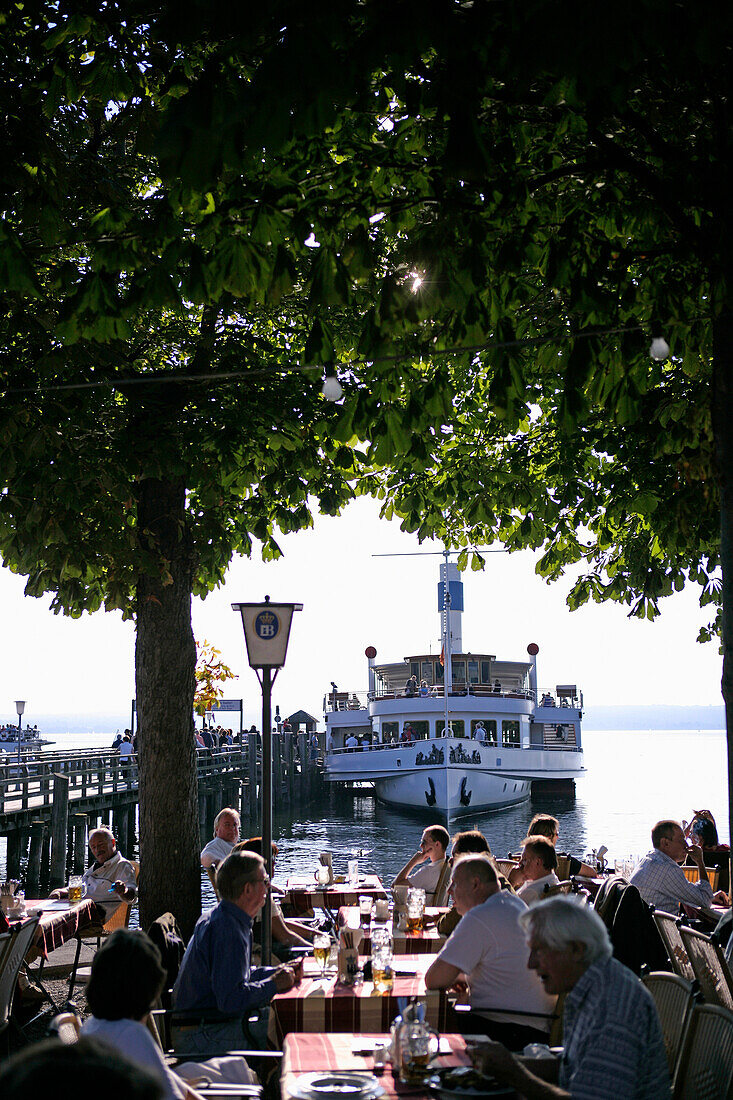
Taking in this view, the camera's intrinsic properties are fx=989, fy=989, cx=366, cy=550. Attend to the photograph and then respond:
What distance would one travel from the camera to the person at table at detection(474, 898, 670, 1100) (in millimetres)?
3199

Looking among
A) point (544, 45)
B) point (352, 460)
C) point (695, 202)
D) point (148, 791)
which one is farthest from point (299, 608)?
point (544, 45)

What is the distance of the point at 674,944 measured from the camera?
616 cm

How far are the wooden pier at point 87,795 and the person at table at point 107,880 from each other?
32.2ft

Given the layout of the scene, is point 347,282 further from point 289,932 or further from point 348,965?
point 289,932

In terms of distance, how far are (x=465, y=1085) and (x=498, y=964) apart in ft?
4.54

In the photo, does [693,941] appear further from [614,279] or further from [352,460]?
[352,460]

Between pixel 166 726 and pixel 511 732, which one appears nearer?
pixel 166 726

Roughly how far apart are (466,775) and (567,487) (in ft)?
101

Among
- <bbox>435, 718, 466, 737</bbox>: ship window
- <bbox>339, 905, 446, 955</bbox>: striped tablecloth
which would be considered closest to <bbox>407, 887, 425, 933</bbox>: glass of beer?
<bbox>339, 905, 446, 955</bbox>: striped tablecloth

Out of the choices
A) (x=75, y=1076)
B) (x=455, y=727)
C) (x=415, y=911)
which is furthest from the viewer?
(x=455, y=727)

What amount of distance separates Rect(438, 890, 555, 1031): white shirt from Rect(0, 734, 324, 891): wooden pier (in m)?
15.7

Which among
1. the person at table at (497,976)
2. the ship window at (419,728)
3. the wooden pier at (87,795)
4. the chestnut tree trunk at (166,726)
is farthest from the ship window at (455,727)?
the person at table at (497,976)

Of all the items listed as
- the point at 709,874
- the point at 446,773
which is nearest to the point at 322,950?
the point at 709,874

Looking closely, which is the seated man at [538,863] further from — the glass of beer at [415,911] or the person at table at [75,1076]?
the person at table at [75,1076]
